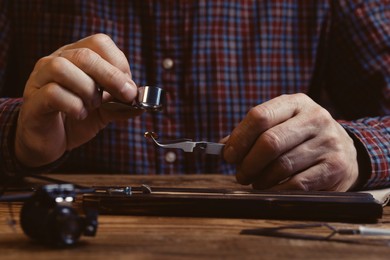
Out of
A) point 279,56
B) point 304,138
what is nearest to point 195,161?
point 279,56

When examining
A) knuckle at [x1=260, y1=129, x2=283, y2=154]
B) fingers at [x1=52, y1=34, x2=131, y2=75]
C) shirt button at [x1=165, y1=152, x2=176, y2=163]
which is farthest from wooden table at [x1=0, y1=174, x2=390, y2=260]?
shirt button at [x1=165, y1=152, x2=176, y2=163]

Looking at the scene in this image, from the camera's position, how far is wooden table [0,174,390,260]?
1.68ft

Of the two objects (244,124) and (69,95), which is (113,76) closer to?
(69,95)

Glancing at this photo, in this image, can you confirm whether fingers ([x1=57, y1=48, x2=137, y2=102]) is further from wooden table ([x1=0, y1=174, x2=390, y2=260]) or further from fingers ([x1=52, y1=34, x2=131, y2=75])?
wooden table ([x1=0, y1=174, x2=390, y2=260])

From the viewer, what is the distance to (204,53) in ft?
4.59

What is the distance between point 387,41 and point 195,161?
1.80 feet

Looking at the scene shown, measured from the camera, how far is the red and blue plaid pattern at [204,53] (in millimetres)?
1383

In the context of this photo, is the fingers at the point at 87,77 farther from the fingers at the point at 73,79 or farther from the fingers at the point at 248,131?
the fingers at the point at 248,131

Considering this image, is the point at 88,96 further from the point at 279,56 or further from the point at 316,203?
the point at 279,56

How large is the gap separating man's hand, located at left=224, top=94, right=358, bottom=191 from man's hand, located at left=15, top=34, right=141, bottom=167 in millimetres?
181

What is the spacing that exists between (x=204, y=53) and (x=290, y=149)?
1.82 feet

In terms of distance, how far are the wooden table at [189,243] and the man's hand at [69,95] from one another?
24cm

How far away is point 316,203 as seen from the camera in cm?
68

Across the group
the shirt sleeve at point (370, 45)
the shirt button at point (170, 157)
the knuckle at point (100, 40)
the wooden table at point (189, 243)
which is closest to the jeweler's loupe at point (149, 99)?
the knuckle at point (100, 40)
